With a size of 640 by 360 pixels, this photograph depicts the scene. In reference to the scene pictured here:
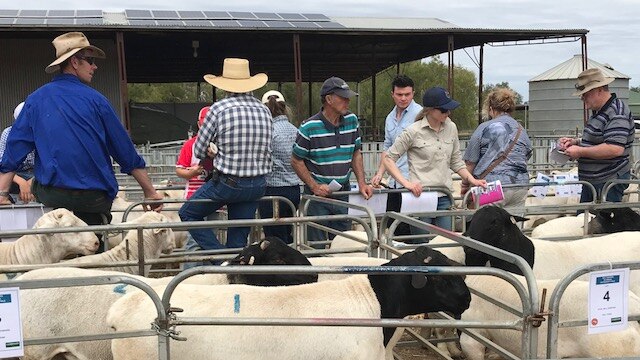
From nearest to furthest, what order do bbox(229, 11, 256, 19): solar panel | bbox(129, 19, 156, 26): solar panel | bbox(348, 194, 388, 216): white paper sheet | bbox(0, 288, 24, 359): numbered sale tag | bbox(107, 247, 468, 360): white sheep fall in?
bbox(0, 288, 24, 359): numbered sale tag, bbox(107, 247, 468, 360): white sheep, bbox(348, 194, 388, 216): white paper sheet, bbox(129, 19, 156, 26): solar panel, bbox(229, 11, 256, 19): solar panel

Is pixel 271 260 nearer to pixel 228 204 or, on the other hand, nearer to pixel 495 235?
pixel 228 204

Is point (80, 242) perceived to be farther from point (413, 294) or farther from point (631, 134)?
point (631, 134)

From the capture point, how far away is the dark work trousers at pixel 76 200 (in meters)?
4.33

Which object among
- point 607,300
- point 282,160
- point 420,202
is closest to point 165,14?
point 282,160

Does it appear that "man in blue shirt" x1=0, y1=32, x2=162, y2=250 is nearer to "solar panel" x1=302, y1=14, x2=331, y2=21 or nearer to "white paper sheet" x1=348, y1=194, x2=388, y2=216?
"white paper sheet" x1=348, y1=194, x2=388, y2=216

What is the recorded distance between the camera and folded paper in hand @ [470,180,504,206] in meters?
5.53

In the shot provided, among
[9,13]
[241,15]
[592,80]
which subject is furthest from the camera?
[241,15]

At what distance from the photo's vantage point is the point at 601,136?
5801mm

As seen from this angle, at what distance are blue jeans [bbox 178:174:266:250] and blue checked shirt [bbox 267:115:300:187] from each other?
73cm

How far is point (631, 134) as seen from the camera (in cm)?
580

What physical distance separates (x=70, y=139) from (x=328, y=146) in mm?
2019

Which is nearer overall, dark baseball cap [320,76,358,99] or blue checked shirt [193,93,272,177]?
blue checked shirt [193,93,272,177]

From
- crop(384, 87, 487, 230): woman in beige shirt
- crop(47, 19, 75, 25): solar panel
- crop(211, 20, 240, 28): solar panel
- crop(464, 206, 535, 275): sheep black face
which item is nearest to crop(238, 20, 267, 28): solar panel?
crop(211, 20, 240, 28): solar panel

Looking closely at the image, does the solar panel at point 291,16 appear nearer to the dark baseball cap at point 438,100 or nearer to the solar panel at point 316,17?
the solar panel at point 316,17
